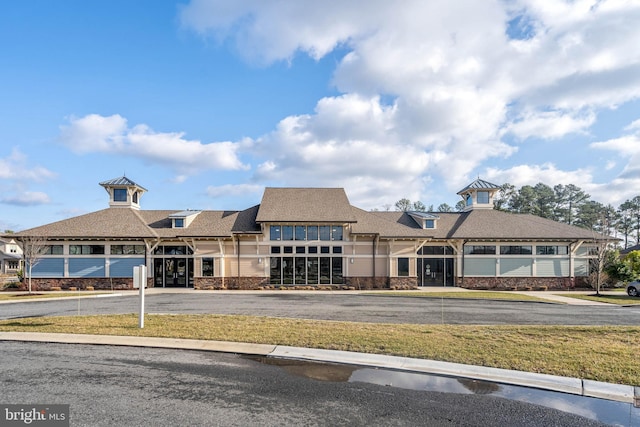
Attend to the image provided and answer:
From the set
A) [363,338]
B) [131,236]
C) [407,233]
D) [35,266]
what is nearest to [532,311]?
[363,338]

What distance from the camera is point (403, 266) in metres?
28.8

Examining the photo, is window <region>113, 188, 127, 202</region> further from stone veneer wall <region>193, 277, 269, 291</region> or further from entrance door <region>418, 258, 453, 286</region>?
entrance door <region>418, 258, 453, 286</region>

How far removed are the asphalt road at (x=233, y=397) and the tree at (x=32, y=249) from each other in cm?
2110

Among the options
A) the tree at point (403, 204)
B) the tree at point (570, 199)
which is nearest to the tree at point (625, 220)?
the tree at point (570, 199)

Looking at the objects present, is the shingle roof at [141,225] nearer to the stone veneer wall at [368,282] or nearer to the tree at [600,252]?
the stone veneer wall at [368,282]

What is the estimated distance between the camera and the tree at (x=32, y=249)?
25547 mm

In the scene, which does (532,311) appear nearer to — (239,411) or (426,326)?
(426,326)

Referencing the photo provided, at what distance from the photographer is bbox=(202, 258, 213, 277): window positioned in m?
28.1

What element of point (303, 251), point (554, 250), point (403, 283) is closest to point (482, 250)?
point (554, 250)

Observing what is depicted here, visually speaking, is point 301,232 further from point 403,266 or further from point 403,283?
point 403,283

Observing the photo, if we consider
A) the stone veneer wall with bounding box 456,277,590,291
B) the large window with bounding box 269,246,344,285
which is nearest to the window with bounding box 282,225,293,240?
the large window with bounding box 269,246,344,285

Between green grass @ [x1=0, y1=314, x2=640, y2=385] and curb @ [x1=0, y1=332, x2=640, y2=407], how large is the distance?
1.11 ft

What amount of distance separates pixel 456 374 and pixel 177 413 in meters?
5.26

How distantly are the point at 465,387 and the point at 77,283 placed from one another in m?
29.3
